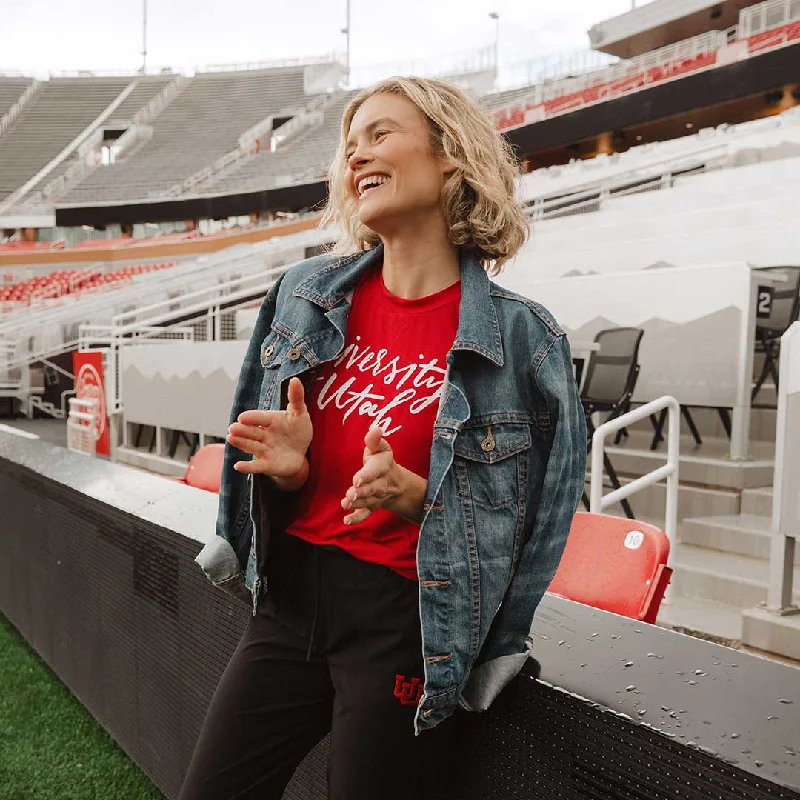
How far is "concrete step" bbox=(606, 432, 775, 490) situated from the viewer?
417 centimetres

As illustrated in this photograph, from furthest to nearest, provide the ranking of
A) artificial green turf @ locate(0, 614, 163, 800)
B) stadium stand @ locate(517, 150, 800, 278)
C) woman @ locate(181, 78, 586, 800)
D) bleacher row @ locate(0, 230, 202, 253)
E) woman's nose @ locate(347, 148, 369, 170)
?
bleacher row @ locate(0, 230, 202, 253) → stadium stand @ locate(517, 150, 800, 278) → artificial green turf @ locate(0, 614, 163, 800) → woman's nose @ locate(347, 148, 369, 170) → woman @ locate(181, 78, 586, 800)

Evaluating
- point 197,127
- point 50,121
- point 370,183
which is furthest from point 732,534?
point 50,121

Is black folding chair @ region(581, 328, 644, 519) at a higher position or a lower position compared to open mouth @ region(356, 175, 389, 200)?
lower

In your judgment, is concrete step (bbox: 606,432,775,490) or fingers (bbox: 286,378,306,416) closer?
fingers (bbox: 286,378,306,416)

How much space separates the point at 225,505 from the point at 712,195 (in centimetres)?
755

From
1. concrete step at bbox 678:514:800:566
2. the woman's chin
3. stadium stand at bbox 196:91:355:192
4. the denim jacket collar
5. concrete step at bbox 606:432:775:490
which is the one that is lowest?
concrete step at bbox 678:514:800:566

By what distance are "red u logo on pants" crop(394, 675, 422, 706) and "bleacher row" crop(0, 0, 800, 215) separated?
87.8 ft

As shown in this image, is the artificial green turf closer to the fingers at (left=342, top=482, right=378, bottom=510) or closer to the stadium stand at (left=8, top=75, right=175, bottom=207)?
the fingers at (left=342, top=482, right=378, bottom=510)

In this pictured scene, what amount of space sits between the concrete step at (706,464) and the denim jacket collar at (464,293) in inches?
139

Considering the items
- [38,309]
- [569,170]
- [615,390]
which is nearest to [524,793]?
[615,390]

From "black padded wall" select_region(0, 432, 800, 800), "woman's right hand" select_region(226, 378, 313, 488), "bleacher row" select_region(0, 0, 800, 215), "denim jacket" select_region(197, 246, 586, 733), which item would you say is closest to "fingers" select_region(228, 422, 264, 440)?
"woman's right hand" select_region(226, 378, 313, 488)

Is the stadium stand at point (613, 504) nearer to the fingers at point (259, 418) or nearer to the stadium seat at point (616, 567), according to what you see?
the stadium seat at point (616, 567)

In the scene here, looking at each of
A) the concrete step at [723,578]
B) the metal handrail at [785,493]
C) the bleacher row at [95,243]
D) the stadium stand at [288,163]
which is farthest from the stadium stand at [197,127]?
the metal handrail at [785,493]

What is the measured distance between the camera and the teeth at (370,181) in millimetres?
1041
